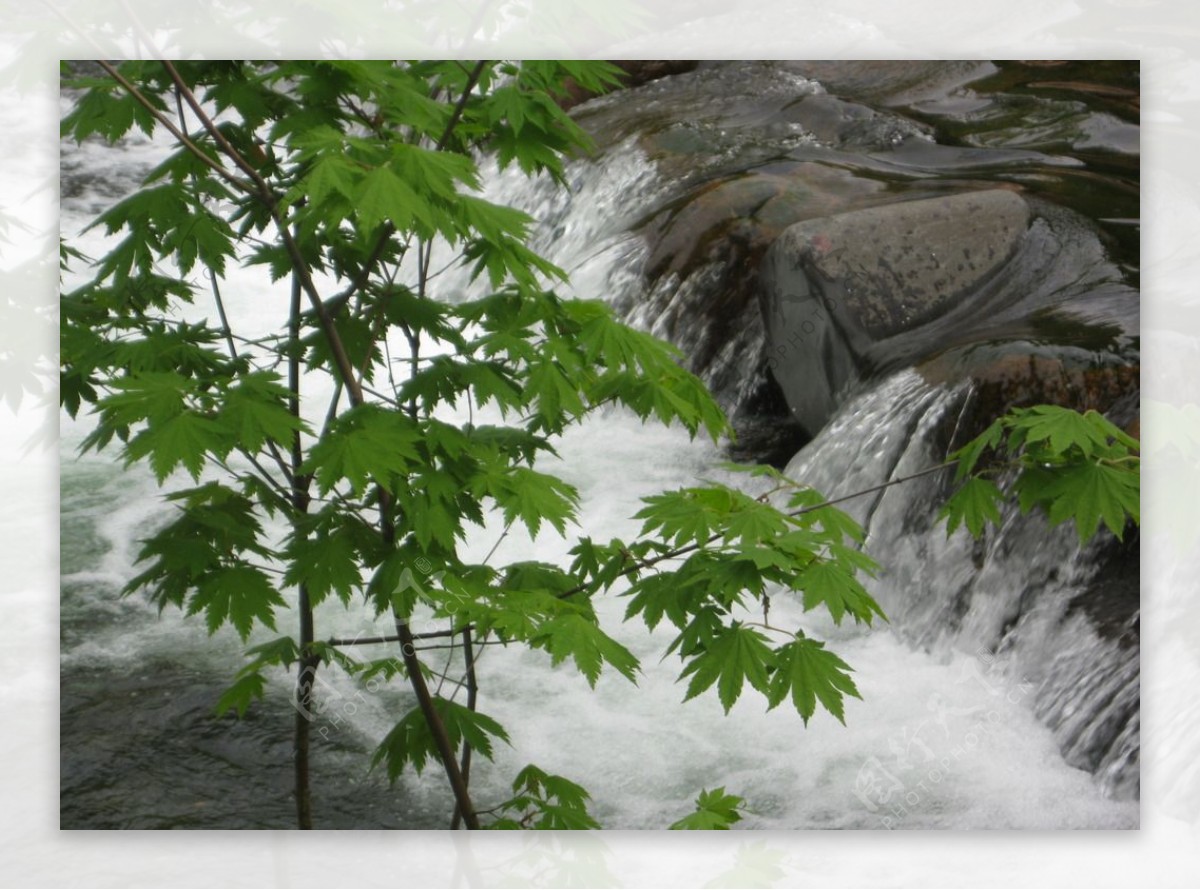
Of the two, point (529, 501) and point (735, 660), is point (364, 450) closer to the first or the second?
point (529, 501)

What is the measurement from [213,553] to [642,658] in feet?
4.54

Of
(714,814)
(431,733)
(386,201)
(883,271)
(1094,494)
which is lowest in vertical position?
(714,814)

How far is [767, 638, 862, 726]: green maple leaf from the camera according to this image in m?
1.46

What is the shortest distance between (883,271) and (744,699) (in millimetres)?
1127

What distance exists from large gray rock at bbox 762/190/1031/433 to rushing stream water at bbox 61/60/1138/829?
115 mm

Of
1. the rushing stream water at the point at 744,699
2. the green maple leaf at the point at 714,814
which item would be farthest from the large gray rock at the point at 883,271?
the green maple leaf at the point at 714,814

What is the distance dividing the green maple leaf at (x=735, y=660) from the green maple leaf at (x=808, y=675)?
0.06 ft

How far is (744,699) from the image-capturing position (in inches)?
107

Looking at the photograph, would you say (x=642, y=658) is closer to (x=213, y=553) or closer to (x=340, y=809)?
(x=340, y=809)

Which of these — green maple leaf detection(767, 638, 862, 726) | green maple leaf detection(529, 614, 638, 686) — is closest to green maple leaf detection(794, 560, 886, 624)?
green maple leaf detection(767, 638, 862, 726)

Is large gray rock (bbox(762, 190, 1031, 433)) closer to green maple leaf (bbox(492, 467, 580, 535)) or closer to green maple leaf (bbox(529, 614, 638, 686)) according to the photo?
green maple leaf (bbox(492, 467, 580, 535))

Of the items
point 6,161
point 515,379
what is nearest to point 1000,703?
point 515,379

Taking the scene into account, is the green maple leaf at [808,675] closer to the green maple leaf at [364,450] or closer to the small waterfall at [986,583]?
the green maple leaf at [364,450]

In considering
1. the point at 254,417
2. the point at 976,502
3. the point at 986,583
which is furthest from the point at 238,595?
the point at 986,583
